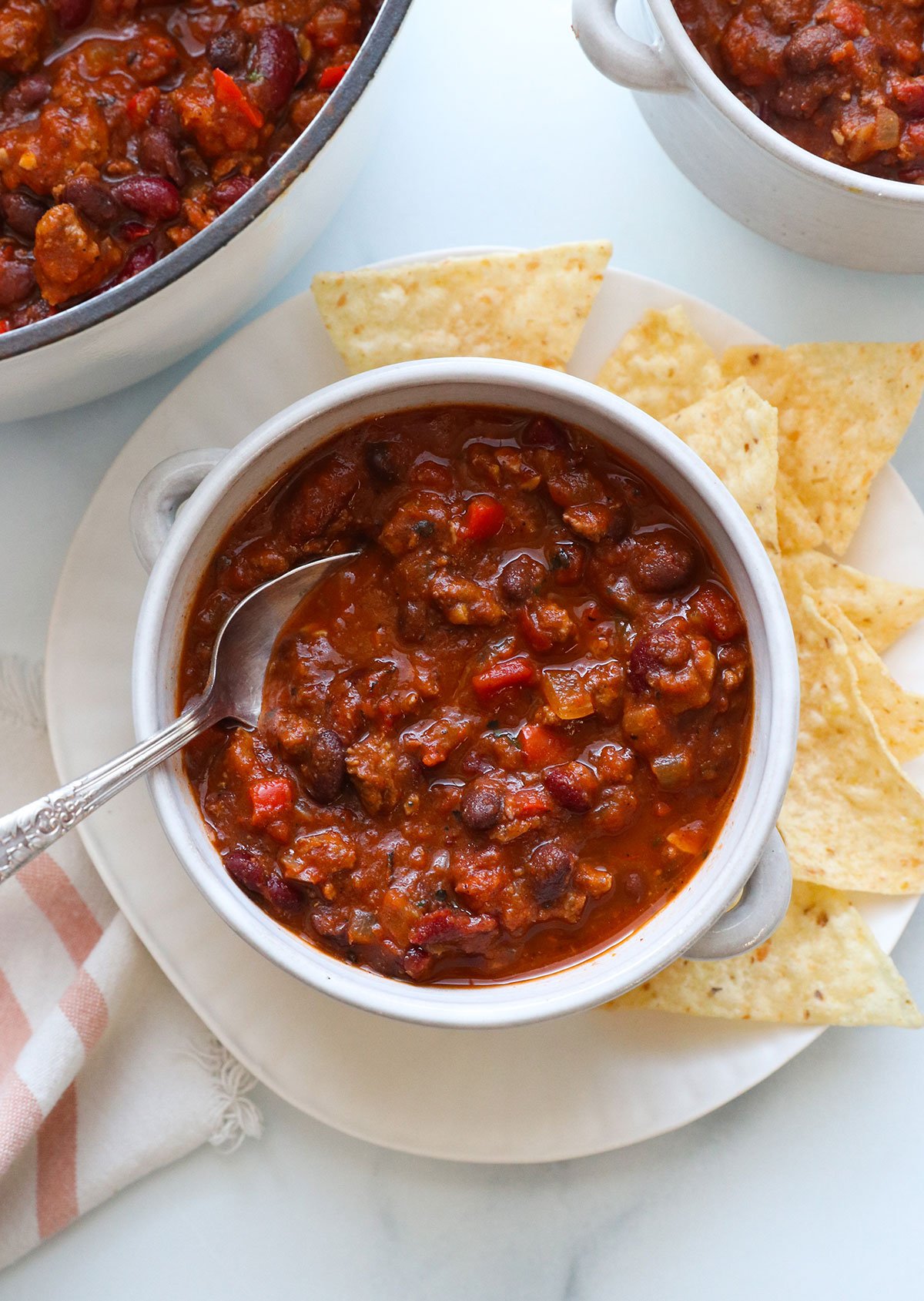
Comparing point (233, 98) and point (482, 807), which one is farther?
point (233, 98)

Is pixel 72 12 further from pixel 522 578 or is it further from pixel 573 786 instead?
pixel 573 786

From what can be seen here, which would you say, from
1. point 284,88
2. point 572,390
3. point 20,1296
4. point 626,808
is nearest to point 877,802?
point 626,808

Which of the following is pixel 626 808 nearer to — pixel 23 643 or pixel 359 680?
pixel 359 680

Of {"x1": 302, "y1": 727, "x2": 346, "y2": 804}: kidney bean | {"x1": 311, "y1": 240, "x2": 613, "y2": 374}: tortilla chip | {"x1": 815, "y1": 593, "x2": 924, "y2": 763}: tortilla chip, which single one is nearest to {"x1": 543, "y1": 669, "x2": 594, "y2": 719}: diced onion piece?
{"x1": 302, "y1": 727, "x2": 346, "y2": 804}: kidney bean

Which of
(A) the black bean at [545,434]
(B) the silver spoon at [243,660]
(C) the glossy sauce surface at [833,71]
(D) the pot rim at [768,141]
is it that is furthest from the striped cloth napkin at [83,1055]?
(C) the glossy sauce surface at [833,71]

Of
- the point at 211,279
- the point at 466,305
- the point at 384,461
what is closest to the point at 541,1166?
the point at 384,461
